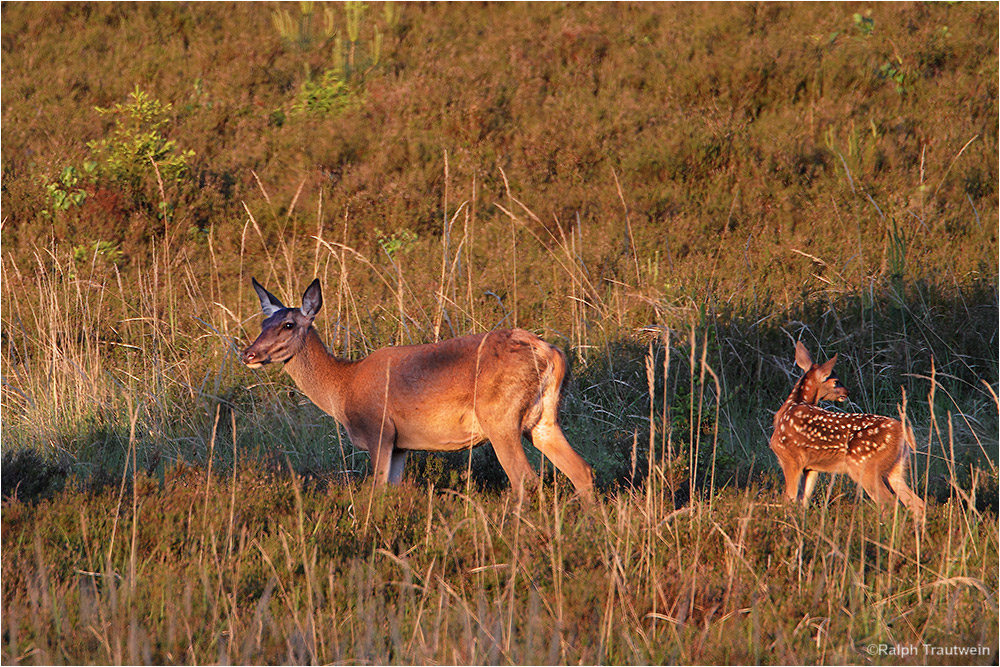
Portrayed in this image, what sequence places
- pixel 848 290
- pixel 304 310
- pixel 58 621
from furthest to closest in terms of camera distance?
pixel 848 290 → pixel 304 310 → pixel 58 621

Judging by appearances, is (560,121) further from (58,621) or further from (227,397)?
(58,621)

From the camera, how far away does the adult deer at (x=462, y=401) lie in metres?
5.75

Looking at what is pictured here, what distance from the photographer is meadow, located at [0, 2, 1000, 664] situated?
162 inches

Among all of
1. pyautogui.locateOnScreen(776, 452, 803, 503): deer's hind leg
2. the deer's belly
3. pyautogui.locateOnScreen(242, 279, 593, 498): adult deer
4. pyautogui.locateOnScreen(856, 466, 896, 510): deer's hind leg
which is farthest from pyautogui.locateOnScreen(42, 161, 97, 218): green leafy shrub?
pyautogui.locateOnScreen(856, 466, 896, 510): deer's hind leg

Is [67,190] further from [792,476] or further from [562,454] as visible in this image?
[792,476]

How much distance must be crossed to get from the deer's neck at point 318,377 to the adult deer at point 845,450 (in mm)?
2597

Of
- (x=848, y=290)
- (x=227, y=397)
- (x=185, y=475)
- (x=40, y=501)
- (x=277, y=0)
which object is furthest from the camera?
(x=277, y=0)

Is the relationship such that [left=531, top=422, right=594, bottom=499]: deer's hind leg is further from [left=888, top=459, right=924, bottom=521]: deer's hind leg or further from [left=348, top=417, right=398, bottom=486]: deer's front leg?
[left=888, top=459, right=924, bottom=521]: deer's hind leg

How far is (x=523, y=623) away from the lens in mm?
4023

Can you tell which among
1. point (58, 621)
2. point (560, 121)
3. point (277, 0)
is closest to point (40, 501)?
point (58, 621)

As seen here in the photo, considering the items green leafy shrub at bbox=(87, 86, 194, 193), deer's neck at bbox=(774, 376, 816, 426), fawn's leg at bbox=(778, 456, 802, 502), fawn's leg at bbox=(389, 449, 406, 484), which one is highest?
green leafy shrub at bbox=(87, 86, 194, 193)

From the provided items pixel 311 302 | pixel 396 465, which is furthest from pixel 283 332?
pixel 396 465

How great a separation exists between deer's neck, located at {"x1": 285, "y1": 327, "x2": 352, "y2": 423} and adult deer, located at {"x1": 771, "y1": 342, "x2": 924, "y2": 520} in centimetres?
260

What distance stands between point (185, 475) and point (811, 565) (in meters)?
3.33
